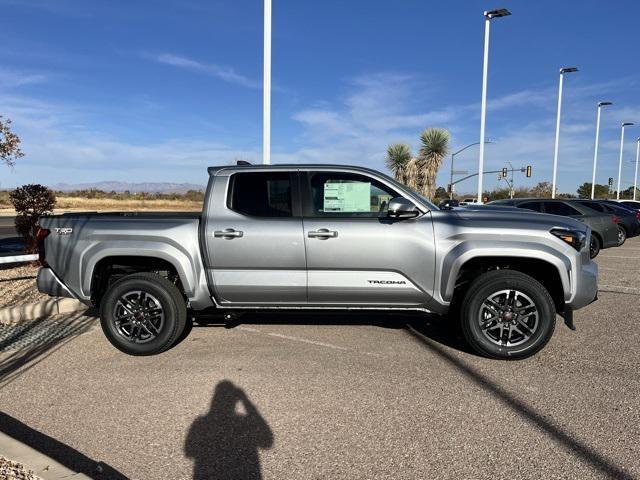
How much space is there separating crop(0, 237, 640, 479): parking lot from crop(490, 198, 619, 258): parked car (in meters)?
8.05

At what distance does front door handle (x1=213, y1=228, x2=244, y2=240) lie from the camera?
16.8 ft

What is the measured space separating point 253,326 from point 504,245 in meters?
3.17

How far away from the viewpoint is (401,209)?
192 inches

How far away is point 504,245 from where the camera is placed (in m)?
4.93

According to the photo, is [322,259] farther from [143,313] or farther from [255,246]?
[143,313]

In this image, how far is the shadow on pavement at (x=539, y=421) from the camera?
3086mm

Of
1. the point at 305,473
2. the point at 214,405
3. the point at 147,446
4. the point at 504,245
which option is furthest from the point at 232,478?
the point at 504,245

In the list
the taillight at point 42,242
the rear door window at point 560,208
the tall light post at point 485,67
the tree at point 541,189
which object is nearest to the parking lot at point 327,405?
the taillight at point 42,242

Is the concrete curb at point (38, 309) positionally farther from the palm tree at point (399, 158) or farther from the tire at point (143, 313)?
the palm tree at point (399, 158)

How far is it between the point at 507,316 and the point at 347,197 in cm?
196

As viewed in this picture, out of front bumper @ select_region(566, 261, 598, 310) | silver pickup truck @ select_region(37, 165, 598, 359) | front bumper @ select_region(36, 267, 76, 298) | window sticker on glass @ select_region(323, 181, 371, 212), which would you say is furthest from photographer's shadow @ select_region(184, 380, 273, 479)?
front bumper @ select_region(566, 261, 598, 310)

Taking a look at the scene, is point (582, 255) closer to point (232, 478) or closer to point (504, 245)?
point (504, 245)

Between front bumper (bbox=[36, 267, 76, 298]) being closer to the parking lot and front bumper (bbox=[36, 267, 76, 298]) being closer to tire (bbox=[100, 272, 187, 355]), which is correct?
tire (bbox=[100, 272, 187, 355])

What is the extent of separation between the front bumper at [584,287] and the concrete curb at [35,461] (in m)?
4.40
